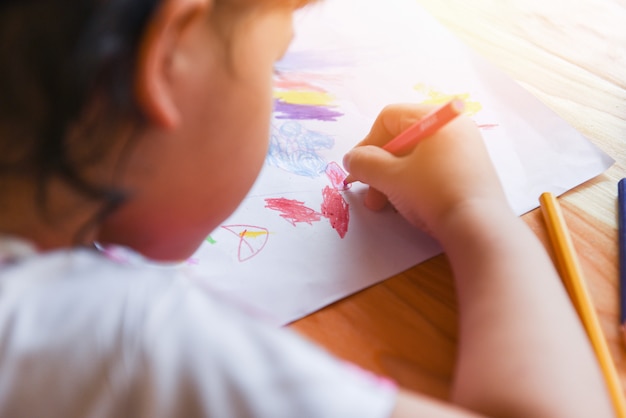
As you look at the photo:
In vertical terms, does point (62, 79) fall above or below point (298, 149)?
above

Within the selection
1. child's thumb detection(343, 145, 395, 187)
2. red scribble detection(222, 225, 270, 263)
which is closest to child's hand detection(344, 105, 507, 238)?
child's thumb detection(343, 145, 395, 187)

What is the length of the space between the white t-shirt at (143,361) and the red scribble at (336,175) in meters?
0.25

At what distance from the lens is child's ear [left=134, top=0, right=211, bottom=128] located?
0.92 ft

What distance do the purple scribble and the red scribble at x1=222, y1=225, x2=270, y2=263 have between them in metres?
0.15

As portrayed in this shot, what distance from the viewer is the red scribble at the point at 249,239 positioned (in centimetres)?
47

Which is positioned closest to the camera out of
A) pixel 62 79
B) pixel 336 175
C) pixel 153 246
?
pixel 62 79

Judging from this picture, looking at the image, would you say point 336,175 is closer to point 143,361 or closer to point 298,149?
point 298,149

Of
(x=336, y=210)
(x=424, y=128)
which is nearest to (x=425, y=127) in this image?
(x=424, y=128)

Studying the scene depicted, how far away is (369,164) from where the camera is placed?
519mm

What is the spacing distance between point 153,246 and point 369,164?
198mm

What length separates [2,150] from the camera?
0.29 metres

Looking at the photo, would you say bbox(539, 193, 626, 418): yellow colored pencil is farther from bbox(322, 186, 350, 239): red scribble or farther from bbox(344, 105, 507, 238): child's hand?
bbox(322, 186, 350, 239): red scribble

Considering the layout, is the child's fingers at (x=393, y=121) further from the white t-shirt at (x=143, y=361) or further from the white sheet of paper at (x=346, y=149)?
the white t-shirt at (x=143, y=361)

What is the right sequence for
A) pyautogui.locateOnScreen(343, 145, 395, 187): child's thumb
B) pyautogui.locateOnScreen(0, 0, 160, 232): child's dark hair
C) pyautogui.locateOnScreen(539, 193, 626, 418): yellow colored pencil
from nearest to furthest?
pyautogui.locateOnScreen(0, 0, 160, 232): child's dark hair < pyautogui.locateOnScreen(539, 193, 626, 418): yellow colored pencil < pyautogui.locateOnScreen(343, 145, 395, 187): child's thumb
